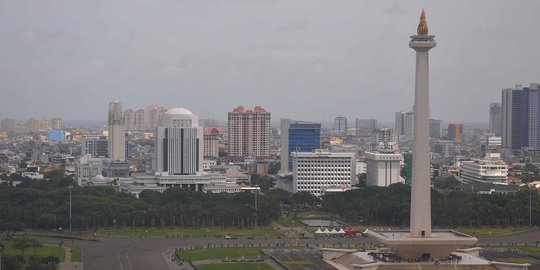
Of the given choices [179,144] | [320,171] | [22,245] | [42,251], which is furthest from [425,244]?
[320,171]

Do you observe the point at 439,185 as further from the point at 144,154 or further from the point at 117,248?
the point at 144,154

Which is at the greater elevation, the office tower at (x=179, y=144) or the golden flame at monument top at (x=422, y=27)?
the golden flame at monument top at (x=422, y=27)

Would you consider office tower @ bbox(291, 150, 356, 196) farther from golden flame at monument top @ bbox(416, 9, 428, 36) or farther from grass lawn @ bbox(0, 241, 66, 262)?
golden flame at monument top @ bbox(416, 9, 428, 36)

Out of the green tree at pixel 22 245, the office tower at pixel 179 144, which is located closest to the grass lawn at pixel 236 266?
the green tree at pixel 22 245

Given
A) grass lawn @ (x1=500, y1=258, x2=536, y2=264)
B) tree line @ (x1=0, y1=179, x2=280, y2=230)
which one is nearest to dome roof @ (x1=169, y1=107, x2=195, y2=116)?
tree line @ (x1=0, y1=179, x2=280, y2=230)

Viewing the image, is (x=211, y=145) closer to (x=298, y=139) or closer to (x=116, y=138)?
(x=116, y=138)

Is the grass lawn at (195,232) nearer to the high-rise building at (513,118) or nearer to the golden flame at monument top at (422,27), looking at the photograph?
the golden flame at monument top at (422,27)

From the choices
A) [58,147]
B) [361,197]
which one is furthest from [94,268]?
[58,147]
